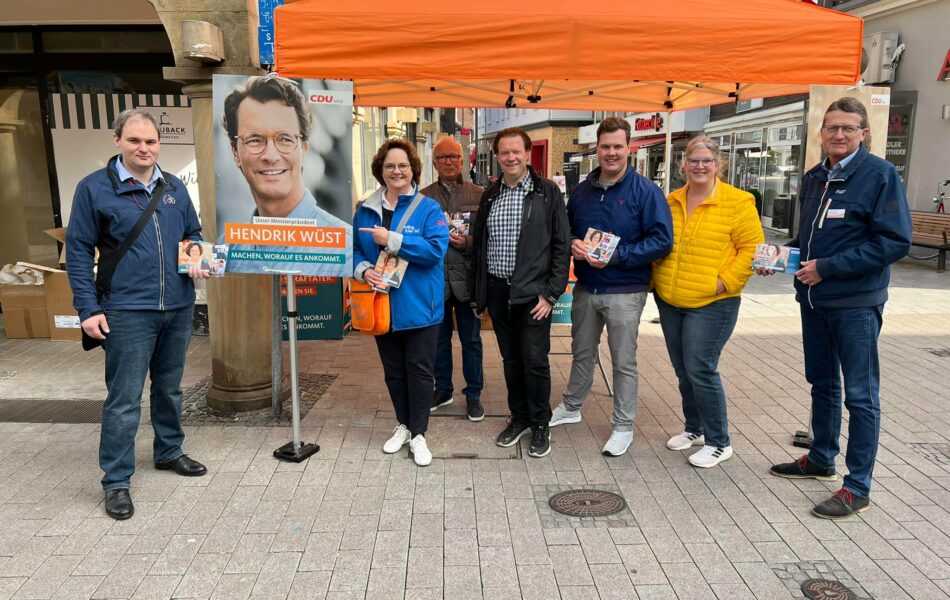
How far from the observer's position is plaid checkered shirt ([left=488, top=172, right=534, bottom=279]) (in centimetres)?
401

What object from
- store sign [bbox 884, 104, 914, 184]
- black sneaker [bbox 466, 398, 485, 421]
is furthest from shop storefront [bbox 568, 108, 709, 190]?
black sneaker [bbox 466, 398, 485, 421]

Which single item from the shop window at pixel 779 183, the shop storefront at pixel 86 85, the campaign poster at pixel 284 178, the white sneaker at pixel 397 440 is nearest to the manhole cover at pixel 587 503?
the white sneaker at pixel 397 440

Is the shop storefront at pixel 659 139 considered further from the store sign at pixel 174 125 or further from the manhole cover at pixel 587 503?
the manhole cover at pixel 587 503

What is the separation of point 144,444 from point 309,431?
1016mm

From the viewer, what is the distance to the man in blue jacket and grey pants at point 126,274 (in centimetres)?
333

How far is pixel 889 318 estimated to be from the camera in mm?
8117

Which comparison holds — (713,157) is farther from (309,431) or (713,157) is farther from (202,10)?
(202,10)

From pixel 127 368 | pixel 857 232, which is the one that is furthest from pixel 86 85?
pixel 857 232

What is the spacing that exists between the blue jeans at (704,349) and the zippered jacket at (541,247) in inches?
25.9

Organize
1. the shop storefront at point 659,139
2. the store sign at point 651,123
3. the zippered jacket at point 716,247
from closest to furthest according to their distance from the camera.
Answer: the zippered jacket at point 716,247, the shop storefront at point 659,139, the store sign at point 651,123

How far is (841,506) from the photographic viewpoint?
3.40 meters

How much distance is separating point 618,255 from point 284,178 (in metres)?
1.93

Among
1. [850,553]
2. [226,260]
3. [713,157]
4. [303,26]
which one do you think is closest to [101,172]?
[226,260]

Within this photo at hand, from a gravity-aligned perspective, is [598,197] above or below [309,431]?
above
